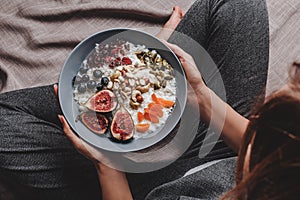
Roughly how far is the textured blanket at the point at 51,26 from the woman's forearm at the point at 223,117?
259mm

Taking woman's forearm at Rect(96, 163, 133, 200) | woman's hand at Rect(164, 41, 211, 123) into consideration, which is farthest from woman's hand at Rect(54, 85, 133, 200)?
woman's hand at Rect(164, 41, 211, 123)

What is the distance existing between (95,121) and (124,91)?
8 cm

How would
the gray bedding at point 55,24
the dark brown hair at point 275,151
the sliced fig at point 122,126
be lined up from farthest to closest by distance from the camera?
1. the gray bedding at point 55,24
2. the sliced fig at point 122,126
3. the dark brown hair at point 275,151

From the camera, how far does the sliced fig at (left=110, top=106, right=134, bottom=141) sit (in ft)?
3.05

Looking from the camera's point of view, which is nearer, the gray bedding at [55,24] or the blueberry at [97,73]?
the blueberry at [97,73]

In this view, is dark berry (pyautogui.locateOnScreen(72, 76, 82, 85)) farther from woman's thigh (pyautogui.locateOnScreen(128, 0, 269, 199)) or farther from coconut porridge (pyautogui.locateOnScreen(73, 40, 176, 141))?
woman's thigh (pyautogui.locateOnScreen(128, 0, 269, 199))

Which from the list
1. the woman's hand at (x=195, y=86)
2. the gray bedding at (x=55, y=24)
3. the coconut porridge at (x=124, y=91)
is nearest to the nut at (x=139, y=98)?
the coconut porridge at (x=124, y=91)

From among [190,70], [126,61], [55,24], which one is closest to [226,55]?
[190,70]

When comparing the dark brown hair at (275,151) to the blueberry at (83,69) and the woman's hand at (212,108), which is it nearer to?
the woman's hand at (212,108)

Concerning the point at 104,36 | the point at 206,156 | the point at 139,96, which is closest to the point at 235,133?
the point at 206,156

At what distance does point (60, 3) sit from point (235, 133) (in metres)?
0.55

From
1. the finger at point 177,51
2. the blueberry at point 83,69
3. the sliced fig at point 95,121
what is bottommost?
the sliced fig at point 95,121

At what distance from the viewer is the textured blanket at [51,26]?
112 cm

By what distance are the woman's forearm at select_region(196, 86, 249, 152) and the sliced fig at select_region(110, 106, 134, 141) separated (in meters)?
0.16
